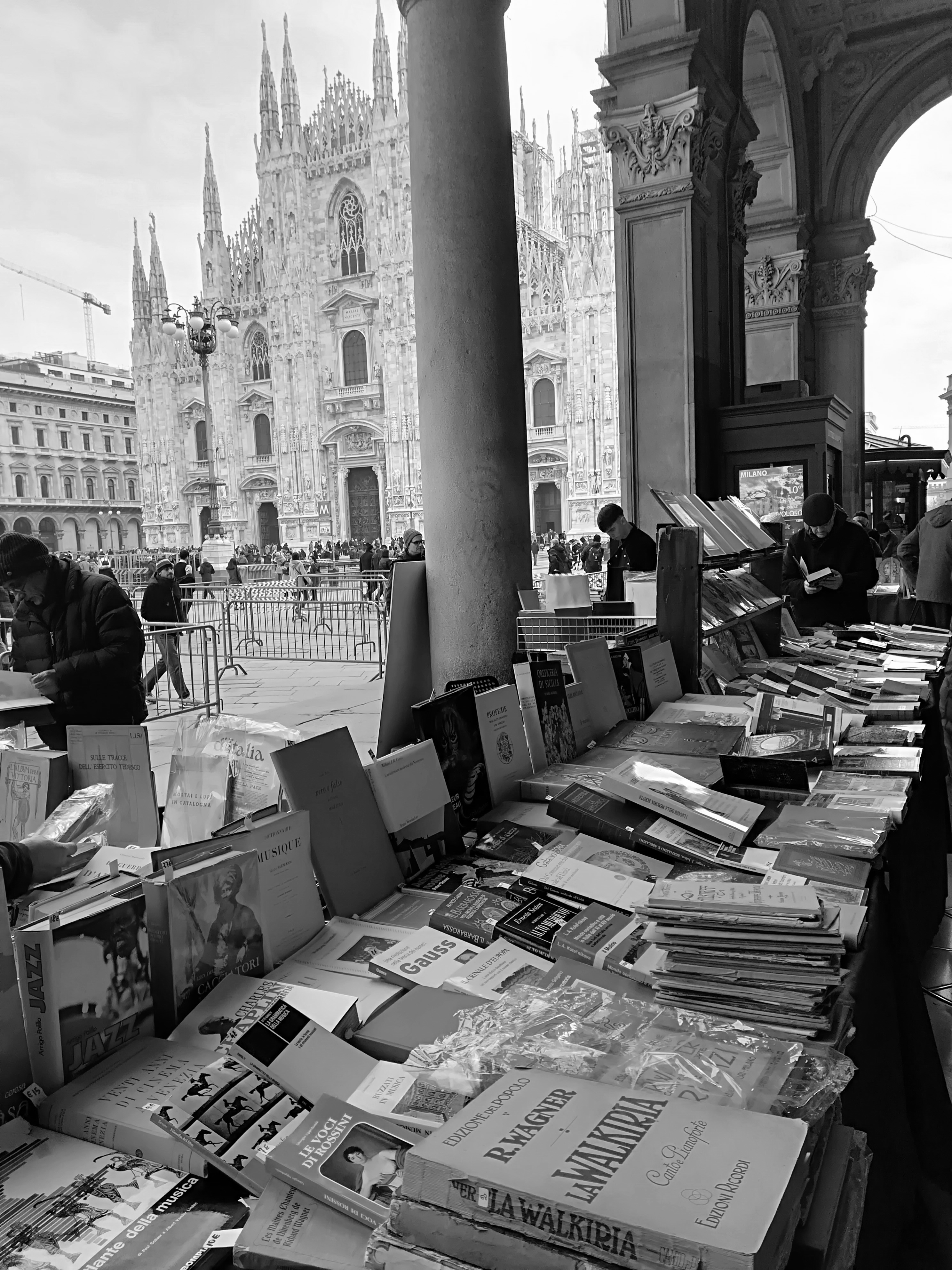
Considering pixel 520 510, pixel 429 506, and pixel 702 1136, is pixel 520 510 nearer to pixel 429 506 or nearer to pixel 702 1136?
pixel 429 506

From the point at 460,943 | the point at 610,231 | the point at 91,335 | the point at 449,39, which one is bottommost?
the point at 460,943

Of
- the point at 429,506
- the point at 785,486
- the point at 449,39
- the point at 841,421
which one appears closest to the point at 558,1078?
the point at 429,506

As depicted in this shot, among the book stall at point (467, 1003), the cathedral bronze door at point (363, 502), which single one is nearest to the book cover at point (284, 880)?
the book stall at point (467, 1003)

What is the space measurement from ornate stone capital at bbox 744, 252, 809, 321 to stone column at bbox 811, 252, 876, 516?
72 centimetres

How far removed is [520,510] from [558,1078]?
285 cm

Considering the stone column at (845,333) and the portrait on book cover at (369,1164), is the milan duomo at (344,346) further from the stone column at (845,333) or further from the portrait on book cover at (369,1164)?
the portrait on book cover at (369,1164)

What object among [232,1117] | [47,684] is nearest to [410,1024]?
[232,1117]

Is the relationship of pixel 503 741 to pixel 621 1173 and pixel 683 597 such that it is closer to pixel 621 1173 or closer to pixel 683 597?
pixel 683 597

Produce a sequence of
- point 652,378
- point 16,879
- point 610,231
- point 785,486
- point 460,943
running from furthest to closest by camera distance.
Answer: point 610,231
point 785,486
point 652,378
point 16,879
point 460,943

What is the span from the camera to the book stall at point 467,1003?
0.93 m

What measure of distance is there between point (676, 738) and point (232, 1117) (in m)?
1.97

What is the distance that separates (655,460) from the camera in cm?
755

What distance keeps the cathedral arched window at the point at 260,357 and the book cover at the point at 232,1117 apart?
4695cm

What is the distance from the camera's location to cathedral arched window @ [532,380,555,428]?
3850 centimetres
